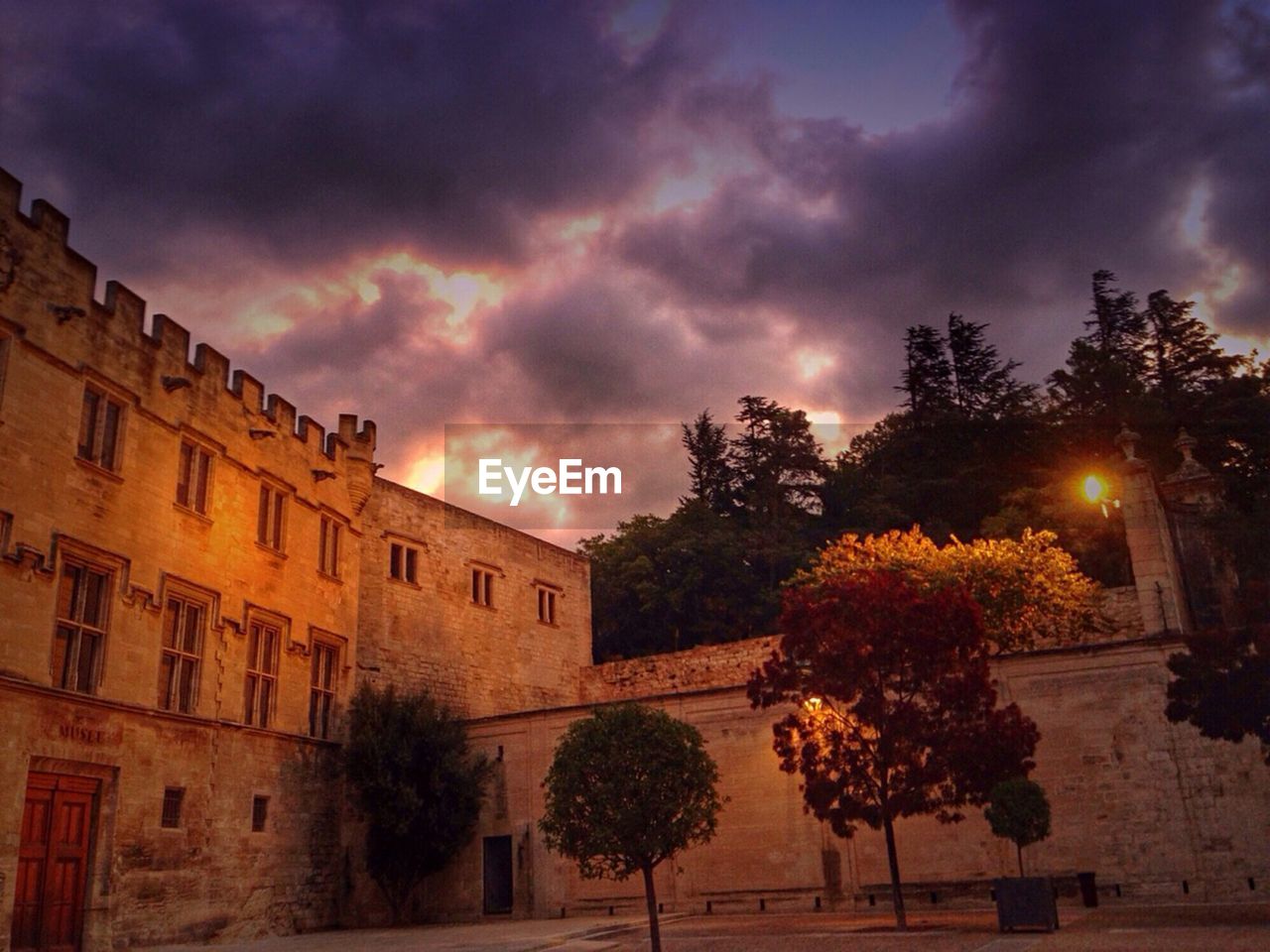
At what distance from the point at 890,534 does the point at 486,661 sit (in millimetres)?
14256

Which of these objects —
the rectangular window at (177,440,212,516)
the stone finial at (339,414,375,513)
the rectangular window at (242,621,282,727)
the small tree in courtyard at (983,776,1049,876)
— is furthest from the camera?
the stone finial at (339,414,375,513)

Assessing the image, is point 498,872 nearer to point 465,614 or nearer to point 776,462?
point 465,614

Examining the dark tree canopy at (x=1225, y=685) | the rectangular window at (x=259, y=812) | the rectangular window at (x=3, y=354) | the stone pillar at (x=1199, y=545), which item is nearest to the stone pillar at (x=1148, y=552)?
the dark tree canopy at (x=1225, y=685)

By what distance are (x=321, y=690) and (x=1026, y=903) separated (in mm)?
16527

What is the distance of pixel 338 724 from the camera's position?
2545cm

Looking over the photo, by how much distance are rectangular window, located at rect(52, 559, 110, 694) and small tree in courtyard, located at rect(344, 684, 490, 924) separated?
7592mm

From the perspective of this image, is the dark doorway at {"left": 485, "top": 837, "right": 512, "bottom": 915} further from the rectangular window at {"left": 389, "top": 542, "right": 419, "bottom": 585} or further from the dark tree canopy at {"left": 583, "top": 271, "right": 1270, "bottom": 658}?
the dark tree canopy at {"left": 583, "top": 271, "right": 1270, "bottom": 658}

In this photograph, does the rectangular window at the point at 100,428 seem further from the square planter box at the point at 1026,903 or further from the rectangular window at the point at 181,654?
the square planter box at the point at 1026,903

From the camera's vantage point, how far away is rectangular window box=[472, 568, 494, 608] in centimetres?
3194

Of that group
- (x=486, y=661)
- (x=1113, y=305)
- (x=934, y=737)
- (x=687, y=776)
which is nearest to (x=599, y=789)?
(x=687, y=776)

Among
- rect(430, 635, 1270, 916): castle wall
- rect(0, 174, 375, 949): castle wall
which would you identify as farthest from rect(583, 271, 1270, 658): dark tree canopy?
rect(0, 174, 375, 949): castle wall

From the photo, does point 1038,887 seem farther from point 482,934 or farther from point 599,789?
point 482,934

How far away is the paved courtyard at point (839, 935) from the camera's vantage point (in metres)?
13.1

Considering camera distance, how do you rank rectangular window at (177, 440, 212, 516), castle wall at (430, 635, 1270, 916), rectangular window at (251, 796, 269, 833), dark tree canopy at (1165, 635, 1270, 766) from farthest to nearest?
rectangular window at (251, 796, 269, 833), rectangular window at (177, 440, 212, 516), castle wall at (430, 635, 1270, 916), dark tree canopy at (1165, 635, 1270, 766)
